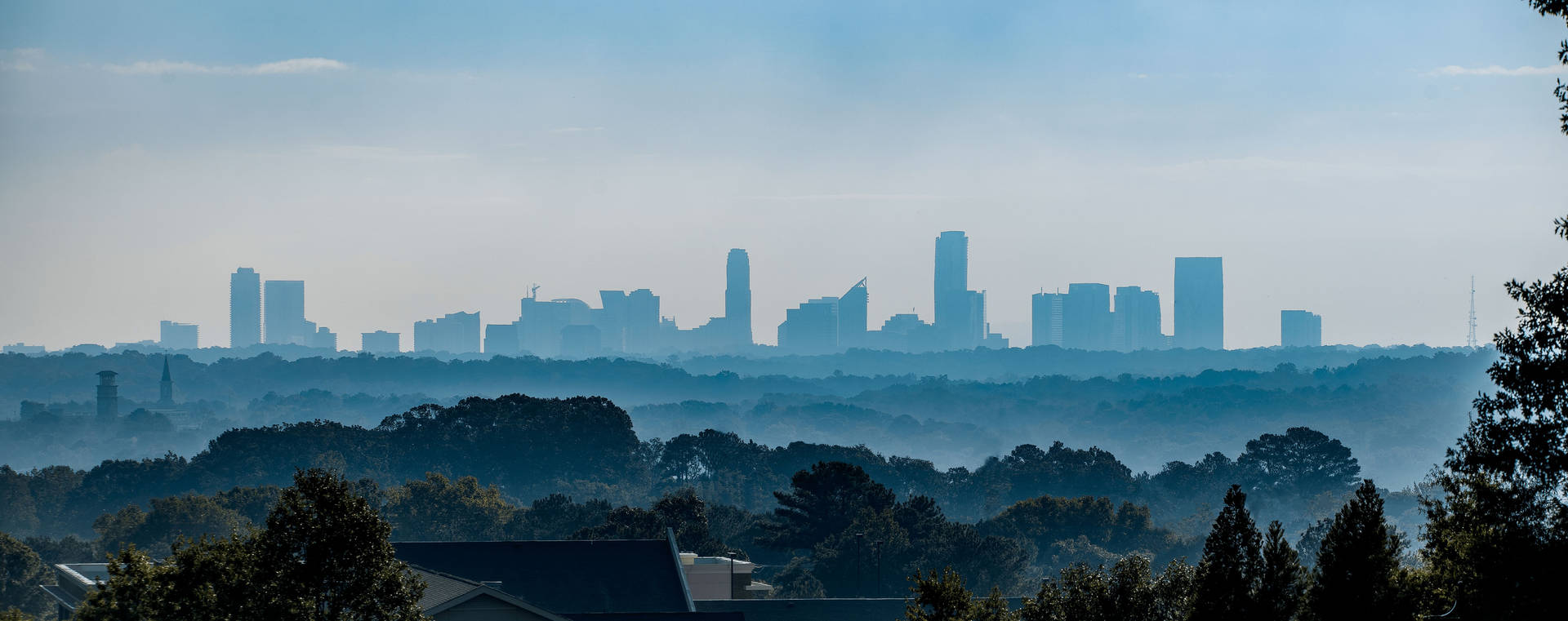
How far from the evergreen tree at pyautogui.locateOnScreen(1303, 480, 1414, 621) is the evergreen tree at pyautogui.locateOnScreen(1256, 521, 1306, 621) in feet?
0.91

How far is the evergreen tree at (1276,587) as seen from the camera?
19.9m

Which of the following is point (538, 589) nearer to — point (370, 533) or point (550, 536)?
point (370, 533)

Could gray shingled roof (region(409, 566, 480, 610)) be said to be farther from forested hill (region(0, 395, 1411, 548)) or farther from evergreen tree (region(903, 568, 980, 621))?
forested hill (region(0, 395, 1411, 548))

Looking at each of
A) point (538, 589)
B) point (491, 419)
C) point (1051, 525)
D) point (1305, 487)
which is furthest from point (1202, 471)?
point (538, 589)

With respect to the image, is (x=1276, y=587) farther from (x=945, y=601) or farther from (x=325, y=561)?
(x=325, y=561)

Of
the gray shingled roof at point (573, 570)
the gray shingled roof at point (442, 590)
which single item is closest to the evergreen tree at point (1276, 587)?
the gray shingled roof at point (442, 590)

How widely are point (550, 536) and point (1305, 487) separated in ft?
290

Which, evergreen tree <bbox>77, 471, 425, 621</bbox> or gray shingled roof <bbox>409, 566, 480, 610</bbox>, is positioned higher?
evergreen tree <bbox>77, 471, 425, 621</bbox>

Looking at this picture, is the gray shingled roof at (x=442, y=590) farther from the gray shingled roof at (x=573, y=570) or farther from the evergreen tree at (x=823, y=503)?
the evergreen tree at (x=823, y=503)

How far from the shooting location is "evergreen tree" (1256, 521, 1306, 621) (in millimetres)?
19906

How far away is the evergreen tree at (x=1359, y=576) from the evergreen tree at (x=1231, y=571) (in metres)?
0.91

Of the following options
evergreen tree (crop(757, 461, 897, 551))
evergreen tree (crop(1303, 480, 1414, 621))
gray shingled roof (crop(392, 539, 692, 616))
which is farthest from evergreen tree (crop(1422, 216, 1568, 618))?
evergreen tree (crop(757, 461, 897, 551))

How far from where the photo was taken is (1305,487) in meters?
146

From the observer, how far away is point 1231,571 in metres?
20.1
